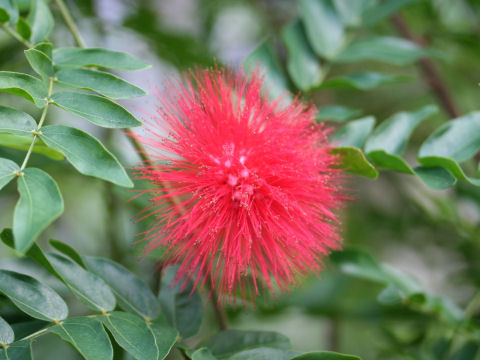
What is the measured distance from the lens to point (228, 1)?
2268mm

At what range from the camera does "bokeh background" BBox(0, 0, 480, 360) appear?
1542 millimetres

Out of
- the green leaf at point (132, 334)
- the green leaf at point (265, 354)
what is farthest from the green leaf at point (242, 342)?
the green leaf at point (132, 334)

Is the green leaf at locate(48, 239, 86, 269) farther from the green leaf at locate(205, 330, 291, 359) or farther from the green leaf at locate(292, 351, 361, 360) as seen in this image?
the green leaf at locate(292, 351, 361, 360)

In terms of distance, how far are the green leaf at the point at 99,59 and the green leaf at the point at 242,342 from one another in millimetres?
551

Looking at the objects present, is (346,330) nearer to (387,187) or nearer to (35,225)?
(387,187)

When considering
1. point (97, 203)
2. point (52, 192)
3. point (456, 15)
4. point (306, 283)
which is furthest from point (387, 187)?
point (52, 192)

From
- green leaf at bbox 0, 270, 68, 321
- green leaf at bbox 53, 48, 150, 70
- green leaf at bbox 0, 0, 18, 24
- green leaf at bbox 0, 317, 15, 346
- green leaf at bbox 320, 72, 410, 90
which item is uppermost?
green leaf at bbox 0, 0, 18, 24

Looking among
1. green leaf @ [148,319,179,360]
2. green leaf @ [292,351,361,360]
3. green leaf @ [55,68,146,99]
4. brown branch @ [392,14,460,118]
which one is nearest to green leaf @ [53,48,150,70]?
green leaf @ [55,68,146,99]

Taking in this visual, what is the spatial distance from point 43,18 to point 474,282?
54.8 inches

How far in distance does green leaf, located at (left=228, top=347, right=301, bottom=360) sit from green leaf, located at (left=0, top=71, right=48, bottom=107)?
56cm

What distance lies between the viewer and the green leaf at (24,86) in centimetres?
83

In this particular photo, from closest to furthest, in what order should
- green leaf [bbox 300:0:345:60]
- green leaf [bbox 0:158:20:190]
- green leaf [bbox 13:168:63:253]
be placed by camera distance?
green leaf [bbox 13:168:63:253] < green leaf [bbox 0:158:20:190] < green leaf [bbox 300:0:345:60]

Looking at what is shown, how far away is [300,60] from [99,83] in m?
0.63

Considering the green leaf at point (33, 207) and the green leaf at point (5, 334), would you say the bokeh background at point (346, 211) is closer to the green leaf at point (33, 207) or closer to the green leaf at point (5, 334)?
the green leaf at point (5, 334)
